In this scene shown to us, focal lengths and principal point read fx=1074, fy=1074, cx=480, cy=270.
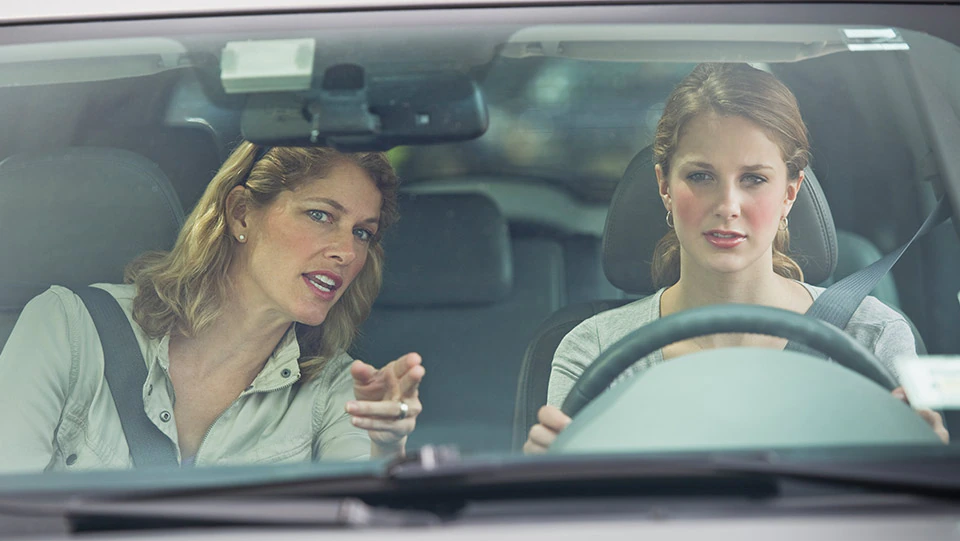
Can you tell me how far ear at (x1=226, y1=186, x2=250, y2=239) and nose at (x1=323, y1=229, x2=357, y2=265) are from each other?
20cm

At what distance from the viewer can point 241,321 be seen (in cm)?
234

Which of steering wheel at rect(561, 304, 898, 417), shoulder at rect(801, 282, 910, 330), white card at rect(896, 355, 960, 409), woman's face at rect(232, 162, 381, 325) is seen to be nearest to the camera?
white card at rect(896, 355, 960, 409)

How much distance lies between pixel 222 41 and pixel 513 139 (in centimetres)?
70

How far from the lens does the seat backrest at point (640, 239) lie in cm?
226

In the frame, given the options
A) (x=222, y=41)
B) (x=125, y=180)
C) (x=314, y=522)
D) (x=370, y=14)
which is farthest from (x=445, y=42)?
(x=314, y=522)

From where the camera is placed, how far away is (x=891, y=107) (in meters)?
2.16

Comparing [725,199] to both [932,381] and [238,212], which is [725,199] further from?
[238,212]

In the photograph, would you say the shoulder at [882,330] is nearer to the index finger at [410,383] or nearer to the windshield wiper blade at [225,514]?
the index finger at [410,383]

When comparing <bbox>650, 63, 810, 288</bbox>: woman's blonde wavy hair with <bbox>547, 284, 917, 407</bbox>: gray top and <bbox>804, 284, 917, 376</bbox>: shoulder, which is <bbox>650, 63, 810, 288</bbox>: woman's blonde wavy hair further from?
<bbox>804, 284, 917, 376</bbox>: shoulder

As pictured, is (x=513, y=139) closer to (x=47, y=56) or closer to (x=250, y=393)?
(x=250, y=393)

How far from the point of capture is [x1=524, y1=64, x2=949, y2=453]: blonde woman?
7.19 feet

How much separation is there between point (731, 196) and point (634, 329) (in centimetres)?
43

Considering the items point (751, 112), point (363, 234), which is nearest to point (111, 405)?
point (363, 234)

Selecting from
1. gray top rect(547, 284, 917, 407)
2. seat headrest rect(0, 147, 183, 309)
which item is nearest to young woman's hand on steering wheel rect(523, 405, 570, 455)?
gray top rect(547, 284, 917, 407)
